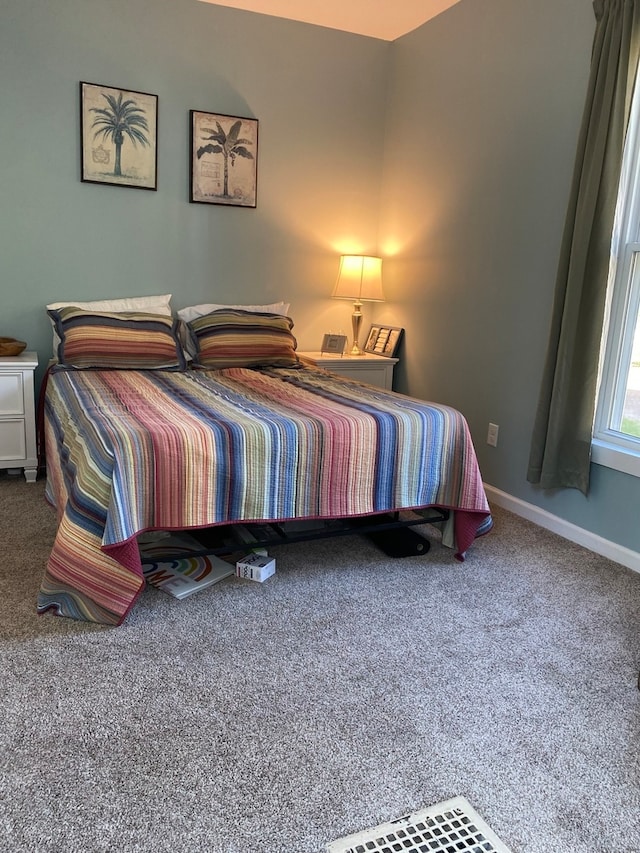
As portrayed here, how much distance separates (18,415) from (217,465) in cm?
165

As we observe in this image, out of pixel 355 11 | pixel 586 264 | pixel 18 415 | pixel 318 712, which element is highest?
pixel 355 11

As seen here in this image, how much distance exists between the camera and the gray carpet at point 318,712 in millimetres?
1330

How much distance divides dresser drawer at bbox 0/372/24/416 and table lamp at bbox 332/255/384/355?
2.03m

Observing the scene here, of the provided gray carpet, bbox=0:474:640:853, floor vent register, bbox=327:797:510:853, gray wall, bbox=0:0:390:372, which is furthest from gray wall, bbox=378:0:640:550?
floor vent register, bbox=327:797:510:853

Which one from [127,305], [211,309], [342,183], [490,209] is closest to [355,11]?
[342,183]

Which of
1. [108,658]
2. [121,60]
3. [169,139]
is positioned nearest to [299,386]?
[108,658]

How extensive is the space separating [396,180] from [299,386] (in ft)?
6.48

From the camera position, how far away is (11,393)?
3227mm

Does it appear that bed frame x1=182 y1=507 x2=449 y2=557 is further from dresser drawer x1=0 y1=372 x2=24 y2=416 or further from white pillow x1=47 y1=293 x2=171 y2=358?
white pillow x1=47 y1=293 x2=171 y2=358

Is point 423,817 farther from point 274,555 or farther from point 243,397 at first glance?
point 243,397

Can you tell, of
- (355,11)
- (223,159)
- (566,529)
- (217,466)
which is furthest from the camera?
(223,159)

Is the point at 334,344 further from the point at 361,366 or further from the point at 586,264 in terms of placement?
the point at 586,264

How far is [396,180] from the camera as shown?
4.23 metres

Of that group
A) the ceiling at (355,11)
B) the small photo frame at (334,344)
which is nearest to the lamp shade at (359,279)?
the small photo frame at (334,344)
